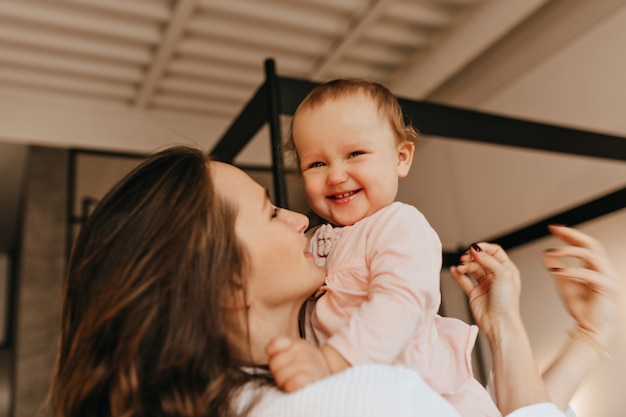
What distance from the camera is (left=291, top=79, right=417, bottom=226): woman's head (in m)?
1.13

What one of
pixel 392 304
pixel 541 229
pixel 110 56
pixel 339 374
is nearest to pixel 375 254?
pixel 392 304

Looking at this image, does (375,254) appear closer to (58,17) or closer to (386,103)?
(386,103)

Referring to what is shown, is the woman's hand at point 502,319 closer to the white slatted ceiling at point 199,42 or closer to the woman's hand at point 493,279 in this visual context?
the woman's hand at point 493,279

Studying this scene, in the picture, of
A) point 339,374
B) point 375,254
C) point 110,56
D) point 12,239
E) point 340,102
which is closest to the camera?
point 339,374

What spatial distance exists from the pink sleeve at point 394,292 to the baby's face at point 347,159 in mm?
104

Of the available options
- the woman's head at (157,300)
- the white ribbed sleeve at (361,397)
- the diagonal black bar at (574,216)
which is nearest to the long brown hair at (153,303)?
the woman's head at (157,300)

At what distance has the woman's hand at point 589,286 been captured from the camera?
1.38 meters

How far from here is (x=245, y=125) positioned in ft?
5.93

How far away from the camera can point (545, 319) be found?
3.16 meters

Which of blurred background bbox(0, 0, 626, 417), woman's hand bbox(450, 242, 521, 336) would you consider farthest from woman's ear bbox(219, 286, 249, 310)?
blurred background bbox(0, 0, 626, 417)

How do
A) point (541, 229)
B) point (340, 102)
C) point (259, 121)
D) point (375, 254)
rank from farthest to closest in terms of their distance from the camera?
point (541, 229) → point (259, 121) → point (340, 102) → point (375, 254)

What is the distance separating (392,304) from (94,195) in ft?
11.8

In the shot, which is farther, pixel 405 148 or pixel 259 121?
pixel 259 121

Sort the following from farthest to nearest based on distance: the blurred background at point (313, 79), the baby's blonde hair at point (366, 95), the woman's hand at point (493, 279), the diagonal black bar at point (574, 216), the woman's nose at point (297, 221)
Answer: the blurred background at point (313, 79) < the diagonal black bar at point (574, 216) < the woman's hand at point (493, 279) < the baby's blonde hair at point (366, 95) < the woman's nose at point (297, 221)
